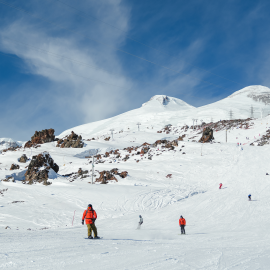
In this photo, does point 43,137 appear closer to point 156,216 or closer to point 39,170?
point 39,170

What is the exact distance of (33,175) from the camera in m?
34.1

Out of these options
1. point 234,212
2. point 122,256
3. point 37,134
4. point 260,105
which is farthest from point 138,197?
point 260,105

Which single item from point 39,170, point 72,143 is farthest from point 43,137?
point 39,170

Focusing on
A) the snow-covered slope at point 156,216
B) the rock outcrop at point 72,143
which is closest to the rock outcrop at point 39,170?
the snow-covered slope at point 156,216

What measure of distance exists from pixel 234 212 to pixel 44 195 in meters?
20.6

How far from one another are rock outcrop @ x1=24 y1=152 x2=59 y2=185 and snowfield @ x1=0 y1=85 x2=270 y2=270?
5.74 feet

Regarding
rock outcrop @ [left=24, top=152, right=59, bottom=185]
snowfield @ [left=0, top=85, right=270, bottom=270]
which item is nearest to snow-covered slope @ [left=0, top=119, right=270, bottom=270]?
snowfield @ [left=0, top=85, right=270, bottom=270]

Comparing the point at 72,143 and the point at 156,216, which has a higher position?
the point at 72,143

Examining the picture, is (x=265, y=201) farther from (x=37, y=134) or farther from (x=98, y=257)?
(x=37, y=134)

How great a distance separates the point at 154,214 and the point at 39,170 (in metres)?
24.8

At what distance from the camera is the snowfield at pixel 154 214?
5570mm

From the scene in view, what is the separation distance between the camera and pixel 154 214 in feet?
61.3

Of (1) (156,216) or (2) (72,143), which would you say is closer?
(1) (156,216)

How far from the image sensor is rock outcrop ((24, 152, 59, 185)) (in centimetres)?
3238
